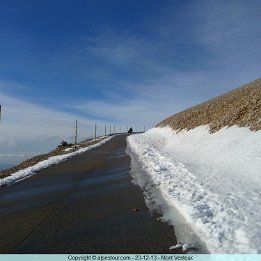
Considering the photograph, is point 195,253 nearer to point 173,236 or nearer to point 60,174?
point 173,236

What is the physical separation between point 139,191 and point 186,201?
8.18ft

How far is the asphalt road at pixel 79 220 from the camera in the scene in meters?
6.62

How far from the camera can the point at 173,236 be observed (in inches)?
274

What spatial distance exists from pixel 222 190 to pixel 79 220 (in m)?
4.16

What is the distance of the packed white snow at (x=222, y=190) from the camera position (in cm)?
656

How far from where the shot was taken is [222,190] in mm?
10625

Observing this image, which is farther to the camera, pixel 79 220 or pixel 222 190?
pixel 222 190

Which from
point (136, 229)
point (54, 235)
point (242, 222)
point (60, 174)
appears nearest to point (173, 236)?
point (136, 229)

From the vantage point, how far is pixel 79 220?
334 inches

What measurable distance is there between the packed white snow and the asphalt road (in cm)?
78

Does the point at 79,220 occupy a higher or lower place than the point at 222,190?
lower

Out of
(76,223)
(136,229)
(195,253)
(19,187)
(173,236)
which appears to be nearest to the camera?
(195,253)

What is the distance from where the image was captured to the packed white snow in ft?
21.5

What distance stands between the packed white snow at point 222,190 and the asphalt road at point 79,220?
782 mm
